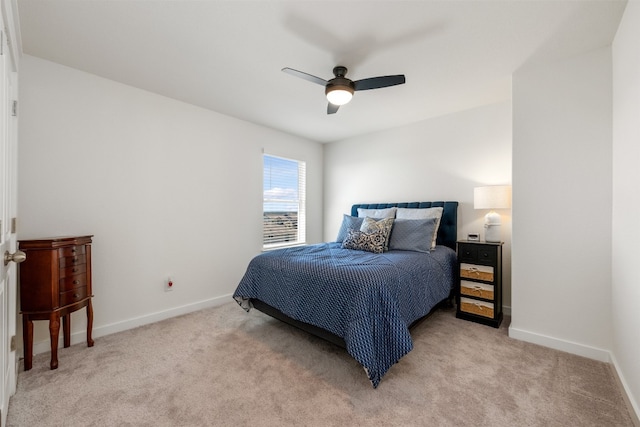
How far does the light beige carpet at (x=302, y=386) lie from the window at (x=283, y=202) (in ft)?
6.41

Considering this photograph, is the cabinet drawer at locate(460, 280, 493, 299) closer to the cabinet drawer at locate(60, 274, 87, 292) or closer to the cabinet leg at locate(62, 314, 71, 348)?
the cabinet drawer at locate(60, 274, 87, 292)

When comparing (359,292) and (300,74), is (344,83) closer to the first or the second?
(300,74)

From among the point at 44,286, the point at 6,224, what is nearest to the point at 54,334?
the point at 44,286

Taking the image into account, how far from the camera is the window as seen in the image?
13.6 ft

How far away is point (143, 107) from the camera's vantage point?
9.34 ft

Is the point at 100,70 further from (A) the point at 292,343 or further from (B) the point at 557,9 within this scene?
(B) the point at 557,9

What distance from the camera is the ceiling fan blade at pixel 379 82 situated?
6.84 ft

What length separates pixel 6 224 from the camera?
A: 56.8 inches

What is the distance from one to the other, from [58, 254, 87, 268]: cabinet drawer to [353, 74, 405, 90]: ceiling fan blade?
8.73 ft

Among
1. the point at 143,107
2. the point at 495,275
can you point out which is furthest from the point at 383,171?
the point at 143,107

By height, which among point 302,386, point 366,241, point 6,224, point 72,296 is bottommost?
point 302,386

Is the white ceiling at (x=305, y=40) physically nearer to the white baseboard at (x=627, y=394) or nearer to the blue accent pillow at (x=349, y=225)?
the blue accent pillow at (x=349, y=225)

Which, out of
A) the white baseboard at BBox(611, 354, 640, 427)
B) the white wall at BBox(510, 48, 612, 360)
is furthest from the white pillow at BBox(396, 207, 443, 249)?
the white baseboard at BBox(611, 354, 640, 427)

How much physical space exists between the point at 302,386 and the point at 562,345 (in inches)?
85.9
